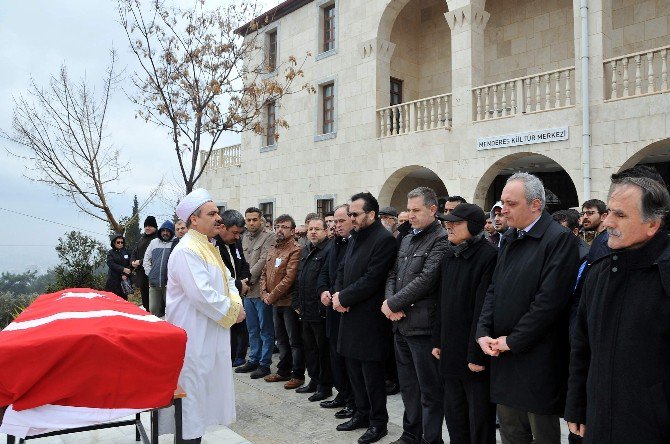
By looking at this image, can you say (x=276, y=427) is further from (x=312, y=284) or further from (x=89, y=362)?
(x=89, y=362)

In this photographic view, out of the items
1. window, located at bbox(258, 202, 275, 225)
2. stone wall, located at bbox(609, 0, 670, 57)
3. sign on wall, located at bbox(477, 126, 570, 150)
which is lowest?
window, located at bbox(258, 202, 275, 225)

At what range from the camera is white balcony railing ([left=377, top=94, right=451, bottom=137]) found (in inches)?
552

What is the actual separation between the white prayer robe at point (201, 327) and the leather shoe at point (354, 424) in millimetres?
1245

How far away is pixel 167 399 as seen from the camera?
9.96ft

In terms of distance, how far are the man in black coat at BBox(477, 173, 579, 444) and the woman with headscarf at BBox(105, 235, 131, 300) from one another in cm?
908

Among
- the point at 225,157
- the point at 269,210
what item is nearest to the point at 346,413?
the point at 269,210

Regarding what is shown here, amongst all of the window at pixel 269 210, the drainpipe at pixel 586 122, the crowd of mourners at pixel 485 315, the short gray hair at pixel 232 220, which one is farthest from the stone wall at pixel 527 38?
the short gray hair at pixel 232 220

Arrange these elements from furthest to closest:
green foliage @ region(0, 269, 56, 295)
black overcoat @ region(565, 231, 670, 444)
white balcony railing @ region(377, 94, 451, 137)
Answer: green foliage @ region(0, 269, 56, 295), white balcony railing @ region(377, 94, 451, 137), black overcoat @ region(565, 231, 670, 444)

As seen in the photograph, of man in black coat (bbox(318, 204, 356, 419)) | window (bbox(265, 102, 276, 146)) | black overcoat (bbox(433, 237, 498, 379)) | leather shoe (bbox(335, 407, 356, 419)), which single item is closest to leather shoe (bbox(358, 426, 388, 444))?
leather shoe (bbox(335, 407, 356, 419))

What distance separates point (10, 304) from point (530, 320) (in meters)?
14.7

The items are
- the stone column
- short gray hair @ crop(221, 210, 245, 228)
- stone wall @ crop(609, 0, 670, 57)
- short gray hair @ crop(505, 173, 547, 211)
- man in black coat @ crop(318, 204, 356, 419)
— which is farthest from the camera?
the stone column

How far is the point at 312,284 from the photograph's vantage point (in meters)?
5.98

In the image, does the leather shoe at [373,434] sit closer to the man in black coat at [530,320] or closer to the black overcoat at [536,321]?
the man in black coat at [530,320]

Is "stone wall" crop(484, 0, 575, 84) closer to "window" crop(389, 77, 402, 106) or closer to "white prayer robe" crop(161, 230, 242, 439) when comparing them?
"window" crop(389, 77, 402, 106)
